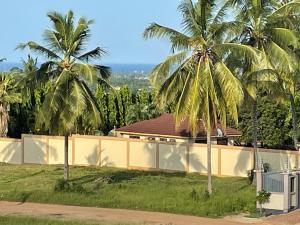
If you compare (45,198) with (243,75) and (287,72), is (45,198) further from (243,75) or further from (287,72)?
(287,72)

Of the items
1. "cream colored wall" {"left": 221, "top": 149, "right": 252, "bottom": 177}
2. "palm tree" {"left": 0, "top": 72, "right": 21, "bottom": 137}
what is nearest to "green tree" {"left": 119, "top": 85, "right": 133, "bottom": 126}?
"palm tree" {"left": 0, "top": 72, "right": 21, "bottom": 137}

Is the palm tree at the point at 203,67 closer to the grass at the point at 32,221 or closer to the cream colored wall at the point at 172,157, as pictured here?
the grass at the point at 32,221

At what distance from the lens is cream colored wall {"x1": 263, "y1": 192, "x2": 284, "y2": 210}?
72.8ft

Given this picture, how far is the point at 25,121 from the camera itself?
175 ft

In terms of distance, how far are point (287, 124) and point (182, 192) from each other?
22.9 metres

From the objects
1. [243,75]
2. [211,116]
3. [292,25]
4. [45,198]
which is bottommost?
[45,198]

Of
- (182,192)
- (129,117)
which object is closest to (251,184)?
(182,192)

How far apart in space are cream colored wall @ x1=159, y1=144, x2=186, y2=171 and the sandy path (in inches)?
444

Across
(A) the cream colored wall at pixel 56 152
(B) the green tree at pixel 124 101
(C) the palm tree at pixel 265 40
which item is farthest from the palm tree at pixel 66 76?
(B) the green tree at pixel 124 101

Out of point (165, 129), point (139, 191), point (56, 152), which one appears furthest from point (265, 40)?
point (56, 152)

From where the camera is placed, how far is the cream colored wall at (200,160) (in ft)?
107

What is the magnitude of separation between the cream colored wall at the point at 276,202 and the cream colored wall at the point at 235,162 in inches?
355

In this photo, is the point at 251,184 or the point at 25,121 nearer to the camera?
the point at 251,184

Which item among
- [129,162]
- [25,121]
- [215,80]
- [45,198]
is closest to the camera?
[215,80]
